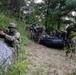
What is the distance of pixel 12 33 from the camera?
20.1 ft

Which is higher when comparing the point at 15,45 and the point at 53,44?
the point at 15,45

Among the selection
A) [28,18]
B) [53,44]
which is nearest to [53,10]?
[28,18]

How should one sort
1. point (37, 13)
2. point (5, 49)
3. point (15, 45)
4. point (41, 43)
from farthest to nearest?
point (37, 13)
point (41, 43)
point (15, 45)
point (5, 49)

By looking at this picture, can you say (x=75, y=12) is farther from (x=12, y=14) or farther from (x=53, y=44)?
(x=53, y=44)

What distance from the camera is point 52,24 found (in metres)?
22.1

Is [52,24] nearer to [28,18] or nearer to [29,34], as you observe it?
[28,18]

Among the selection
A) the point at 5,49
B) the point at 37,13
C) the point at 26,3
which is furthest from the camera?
the point at 37,13

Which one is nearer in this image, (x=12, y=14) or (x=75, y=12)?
(x=12, y=14)

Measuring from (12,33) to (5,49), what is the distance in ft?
3.02

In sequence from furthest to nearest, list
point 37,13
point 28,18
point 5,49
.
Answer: point 37,13 → point 28,18 → point 5,49

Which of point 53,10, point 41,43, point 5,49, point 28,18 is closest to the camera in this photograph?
point 5,49

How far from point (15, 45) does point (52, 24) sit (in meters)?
16.5

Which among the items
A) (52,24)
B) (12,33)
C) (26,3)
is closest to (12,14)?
(26,3)

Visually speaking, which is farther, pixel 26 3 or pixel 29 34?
pixel 26 3
